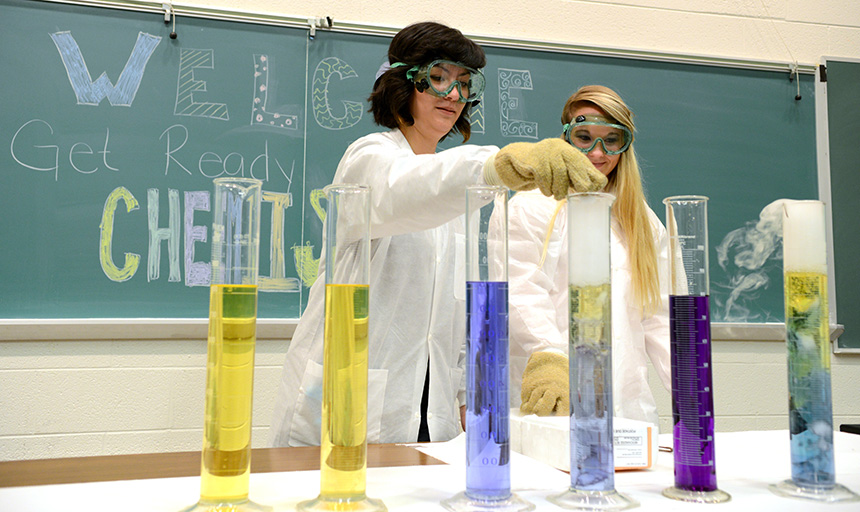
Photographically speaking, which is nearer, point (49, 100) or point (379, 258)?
point (379, 258)

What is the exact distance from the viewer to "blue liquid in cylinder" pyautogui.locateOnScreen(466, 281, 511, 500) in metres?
0.63

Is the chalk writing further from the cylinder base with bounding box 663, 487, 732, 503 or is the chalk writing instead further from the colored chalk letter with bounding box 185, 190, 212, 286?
the cylinder base with bounding box 663, 487, 732, 503

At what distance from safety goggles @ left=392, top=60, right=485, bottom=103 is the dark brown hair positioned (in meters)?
0.02

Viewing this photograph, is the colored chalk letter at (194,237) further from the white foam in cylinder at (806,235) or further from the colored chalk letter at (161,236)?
the white foam in cylinder at (806,235)

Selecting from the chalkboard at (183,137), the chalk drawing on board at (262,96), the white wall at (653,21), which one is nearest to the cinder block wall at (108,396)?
the chalkboard at (183,137)

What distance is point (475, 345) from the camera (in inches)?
25.2

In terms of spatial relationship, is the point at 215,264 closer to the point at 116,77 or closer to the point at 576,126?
the point at 576,126

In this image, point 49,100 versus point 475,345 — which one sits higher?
point 49,100

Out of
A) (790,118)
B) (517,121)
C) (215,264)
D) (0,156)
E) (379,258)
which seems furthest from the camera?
(790,118)

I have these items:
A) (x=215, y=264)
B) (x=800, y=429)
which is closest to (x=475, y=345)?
(x=215, y=264)

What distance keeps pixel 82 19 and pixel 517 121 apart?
1.58 metres

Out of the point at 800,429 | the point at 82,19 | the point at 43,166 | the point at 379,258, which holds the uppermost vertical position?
the point at 82,19

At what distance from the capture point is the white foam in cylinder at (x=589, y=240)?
642 millimetres

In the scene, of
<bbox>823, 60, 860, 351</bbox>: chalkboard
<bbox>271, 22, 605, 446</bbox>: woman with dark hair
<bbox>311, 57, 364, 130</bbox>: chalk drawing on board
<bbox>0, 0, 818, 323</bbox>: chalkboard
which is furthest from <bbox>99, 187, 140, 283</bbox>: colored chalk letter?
<bbox>823, 60, 860, 351</bbox>: chalkboard
